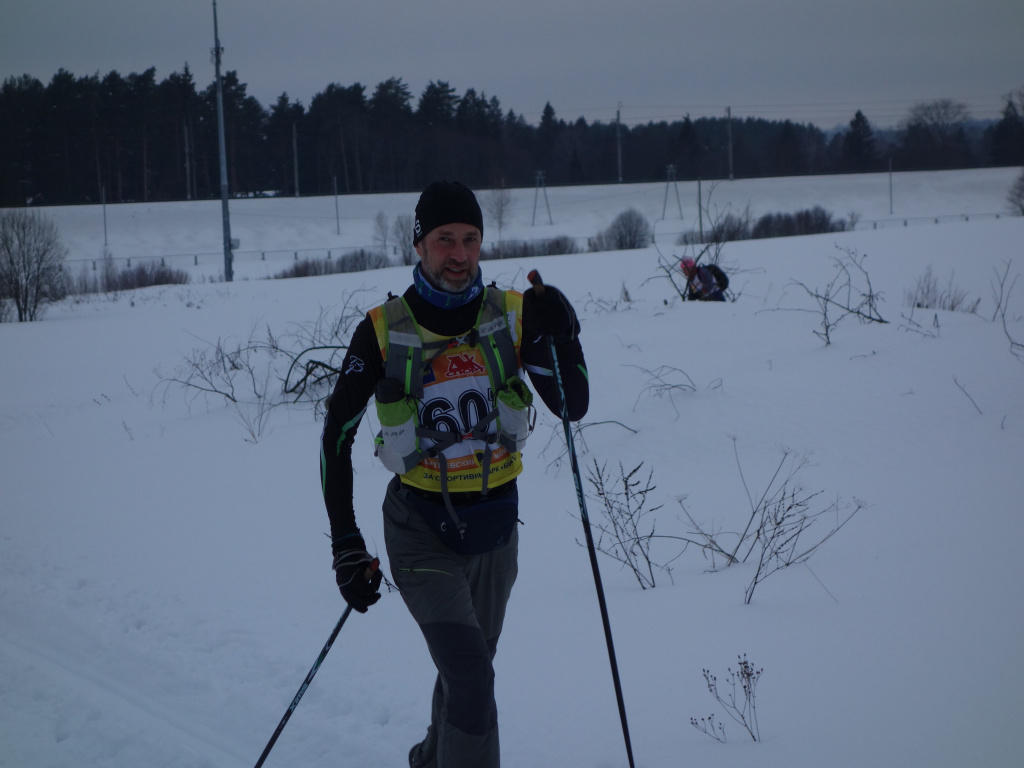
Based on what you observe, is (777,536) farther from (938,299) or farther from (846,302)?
(938,299)

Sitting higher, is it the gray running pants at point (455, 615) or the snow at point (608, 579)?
the gray running pants at point (455, 615)

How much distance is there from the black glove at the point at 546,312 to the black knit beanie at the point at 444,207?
1.08ft

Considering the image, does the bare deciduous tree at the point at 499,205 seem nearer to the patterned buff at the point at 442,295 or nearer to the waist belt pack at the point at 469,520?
the patterned buff at the point at 442,295

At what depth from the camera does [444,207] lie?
266 cm

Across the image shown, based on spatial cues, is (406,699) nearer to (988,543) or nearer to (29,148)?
(988,543)

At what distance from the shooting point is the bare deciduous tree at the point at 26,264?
20.1 metres

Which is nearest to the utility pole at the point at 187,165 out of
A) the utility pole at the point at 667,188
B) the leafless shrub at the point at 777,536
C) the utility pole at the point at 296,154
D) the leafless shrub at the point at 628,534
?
the utility pole at the point at 296,154

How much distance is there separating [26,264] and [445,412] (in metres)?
21.2

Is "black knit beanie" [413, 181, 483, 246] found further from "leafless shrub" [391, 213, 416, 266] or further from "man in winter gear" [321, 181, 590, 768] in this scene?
"leafless shrub" [391, 213, 416, 266]

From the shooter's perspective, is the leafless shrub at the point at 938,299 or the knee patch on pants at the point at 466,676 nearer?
the knee patch on pants at the point at 466,676

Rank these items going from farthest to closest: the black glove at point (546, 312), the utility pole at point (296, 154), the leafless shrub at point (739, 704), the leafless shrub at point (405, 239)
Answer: the utility pole at point (296, 154), the leafless shrub at point (405, 239), the leafless shrub at point (739, 704), the black glove at point (546, 312)

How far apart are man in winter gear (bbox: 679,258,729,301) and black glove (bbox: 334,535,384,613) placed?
31.4 ft

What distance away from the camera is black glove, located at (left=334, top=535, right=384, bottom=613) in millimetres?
2584

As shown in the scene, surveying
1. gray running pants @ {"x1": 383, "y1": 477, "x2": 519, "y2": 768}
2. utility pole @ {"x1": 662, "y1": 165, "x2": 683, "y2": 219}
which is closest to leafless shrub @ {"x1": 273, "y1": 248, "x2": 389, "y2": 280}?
gray running pants @ {"x1": 383, "y1": 477, "x2": 519, "y2": 768}
